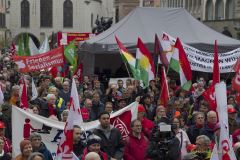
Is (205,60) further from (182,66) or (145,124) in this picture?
(145,124)

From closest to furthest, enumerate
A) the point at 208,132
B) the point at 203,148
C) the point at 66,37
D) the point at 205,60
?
the point at 203,148 → the point at 208,132 → the point at 205,60 → the point at 66,37

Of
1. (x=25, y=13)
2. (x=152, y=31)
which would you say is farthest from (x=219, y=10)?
(x=25, y=13)

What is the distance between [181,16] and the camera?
22641 millimetres

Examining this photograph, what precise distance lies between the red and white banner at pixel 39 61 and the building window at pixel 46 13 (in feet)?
206

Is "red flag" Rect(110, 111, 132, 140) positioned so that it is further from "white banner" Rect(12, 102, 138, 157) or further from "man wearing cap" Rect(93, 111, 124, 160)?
"man wearing cap" Rect(93, 111, 124, 160)

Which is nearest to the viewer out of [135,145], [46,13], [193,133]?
[135,145]

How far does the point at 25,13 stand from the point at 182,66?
2765 inches

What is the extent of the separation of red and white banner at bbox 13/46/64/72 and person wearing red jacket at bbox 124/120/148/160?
32.9 feet

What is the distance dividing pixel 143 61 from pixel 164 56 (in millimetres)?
1338

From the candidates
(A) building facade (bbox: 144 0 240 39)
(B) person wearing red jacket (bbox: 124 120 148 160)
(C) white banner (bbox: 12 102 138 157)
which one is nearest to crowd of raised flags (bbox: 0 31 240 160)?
(B) person wearing red jacket (bbox: 124 120 148 160)

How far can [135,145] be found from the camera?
8.83 meters

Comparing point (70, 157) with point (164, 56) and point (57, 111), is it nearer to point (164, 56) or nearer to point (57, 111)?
point (57, 111)

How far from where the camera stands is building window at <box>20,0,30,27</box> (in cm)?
8200

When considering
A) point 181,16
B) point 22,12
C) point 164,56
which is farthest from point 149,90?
point 22,12
